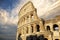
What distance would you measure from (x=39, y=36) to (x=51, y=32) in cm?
211

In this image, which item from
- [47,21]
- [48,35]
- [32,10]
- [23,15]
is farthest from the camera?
[23,15]

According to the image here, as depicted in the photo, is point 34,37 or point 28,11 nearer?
point 34,37

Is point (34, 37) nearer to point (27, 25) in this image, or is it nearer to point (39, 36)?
point (39, 36)

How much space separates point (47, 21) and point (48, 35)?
9.57 ft

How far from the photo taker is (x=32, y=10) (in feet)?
80.3

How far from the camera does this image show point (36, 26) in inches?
912

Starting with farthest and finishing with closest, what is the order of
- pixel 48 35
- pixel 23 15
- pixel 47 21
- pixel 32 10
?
1. pixel 23 15
2. pixel 32 10
3. pixel 47 21
4. pixel 48 35

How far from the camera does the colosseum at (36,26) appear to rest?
21.0 m

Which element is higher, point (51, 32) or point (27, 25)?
point (27, 25)

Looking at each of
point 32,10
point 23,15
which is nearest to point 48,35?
point 32,10

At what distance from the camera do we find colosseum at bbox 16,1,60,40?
20975mm

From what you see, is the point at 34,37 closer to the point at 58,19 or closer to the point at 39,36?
the point at 39,36

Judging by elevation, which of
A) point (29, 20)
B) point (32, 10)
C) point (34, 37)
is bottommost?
point (34, 37)

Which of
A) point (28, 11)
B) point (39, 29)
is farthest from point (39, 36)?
point (28, 11)
